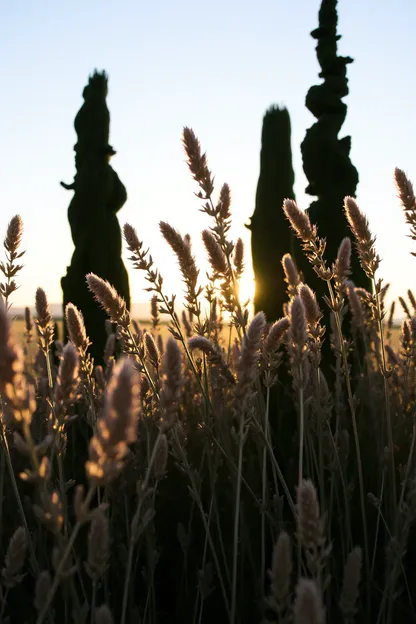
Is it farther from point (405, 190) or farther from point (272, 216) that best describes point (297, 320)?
point (272, 216)

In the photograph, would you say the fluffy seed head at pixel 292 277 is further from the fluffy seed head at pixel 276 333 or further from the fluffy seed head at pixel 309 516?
the fluffy seed head at pixel 309 516

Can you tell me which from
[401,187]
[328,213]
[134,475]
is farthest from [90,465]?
[328,213]

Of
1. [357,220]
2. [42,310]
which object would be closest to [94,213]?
[42,310]

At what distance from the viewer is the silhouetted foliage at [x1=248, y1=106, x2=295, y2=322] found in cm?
844

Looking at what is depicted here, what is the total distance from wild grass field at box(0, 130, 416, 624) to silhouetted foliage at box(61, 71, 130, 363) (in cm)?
416

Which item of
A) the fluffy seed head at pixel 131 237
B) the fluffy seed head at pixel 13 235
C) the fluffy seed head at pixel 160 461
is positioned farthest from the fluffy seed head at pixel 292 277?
the fluffy seed head at pixel 13 235

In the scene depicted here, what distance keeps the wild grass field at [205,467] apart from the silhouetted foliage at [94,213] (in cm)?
416

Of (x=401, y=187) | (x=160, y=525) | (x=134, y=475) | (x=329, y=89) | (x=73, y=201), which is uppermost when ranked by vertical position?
(x=329, y=89)

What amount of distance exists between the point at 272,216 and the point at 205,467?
5355mm

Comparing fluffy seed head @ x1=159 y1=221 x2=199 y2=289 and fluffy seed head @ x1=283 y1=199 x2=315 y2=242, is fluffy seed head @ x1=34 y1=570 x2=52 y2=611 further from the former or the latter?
fluffy seed head @ x1=283 y1=199 x2=315 y2=242

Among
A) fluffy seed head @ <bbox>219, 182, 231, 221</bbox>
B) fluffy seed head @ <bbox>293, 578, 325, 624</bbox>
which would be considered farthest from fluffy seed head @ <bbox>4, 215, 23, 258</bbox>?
fluffy seed head @ <bbox>293, 578, 325, 624</bbox>

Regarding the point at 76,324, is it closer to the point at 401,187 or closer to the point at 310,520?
the point at 310,520

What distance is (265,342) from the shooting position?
2203 mm

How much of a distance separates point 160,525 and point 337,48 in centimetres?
747
